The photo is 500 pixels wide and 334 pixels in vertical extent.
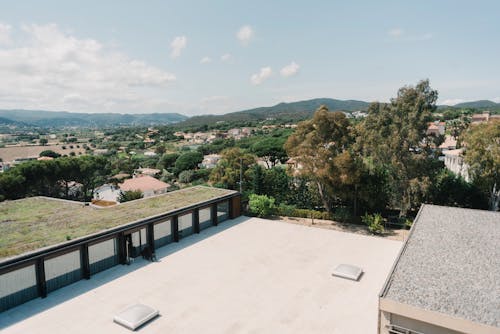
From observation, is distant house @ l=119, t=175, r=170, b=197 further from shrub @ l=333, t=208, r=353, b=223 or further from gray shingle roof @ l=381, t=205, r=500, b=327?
gray shingle roof @ l=381, t=205, r=500, b=327

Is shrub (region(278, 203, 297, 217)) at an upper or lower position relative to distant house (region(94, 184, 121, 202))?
upper

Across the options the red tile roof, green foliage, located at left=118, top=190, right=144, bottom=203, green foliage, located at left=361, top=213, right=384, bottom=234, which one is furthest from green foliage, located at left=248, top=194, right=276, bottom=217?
the red tile roof

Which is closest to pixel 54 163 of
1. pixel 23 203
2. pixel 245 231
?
pixel 23 203

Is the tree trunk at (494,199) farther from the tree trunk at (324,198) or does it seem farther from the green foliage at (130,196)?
the green foliage at (130,196)

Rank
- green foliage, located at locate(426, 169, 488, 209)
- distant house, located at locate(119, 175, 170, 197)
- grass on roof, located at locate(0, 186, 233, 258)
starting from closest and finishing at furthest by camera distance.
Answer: grass on roof, located at locate(0, 186, 233, 258)
green foliage, located at locate(426, 169, 488, 209)
distant house, located at locate(119, 175, 170, 197)

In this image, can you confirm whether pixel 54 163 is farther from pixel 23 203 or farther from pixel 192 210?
pixel 192 210

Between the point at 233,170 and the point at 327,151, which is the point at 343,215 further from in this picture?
the point at 233,170

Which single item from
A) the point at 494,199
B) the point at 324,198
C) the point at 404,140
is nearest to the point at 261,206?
the point at 324,198
